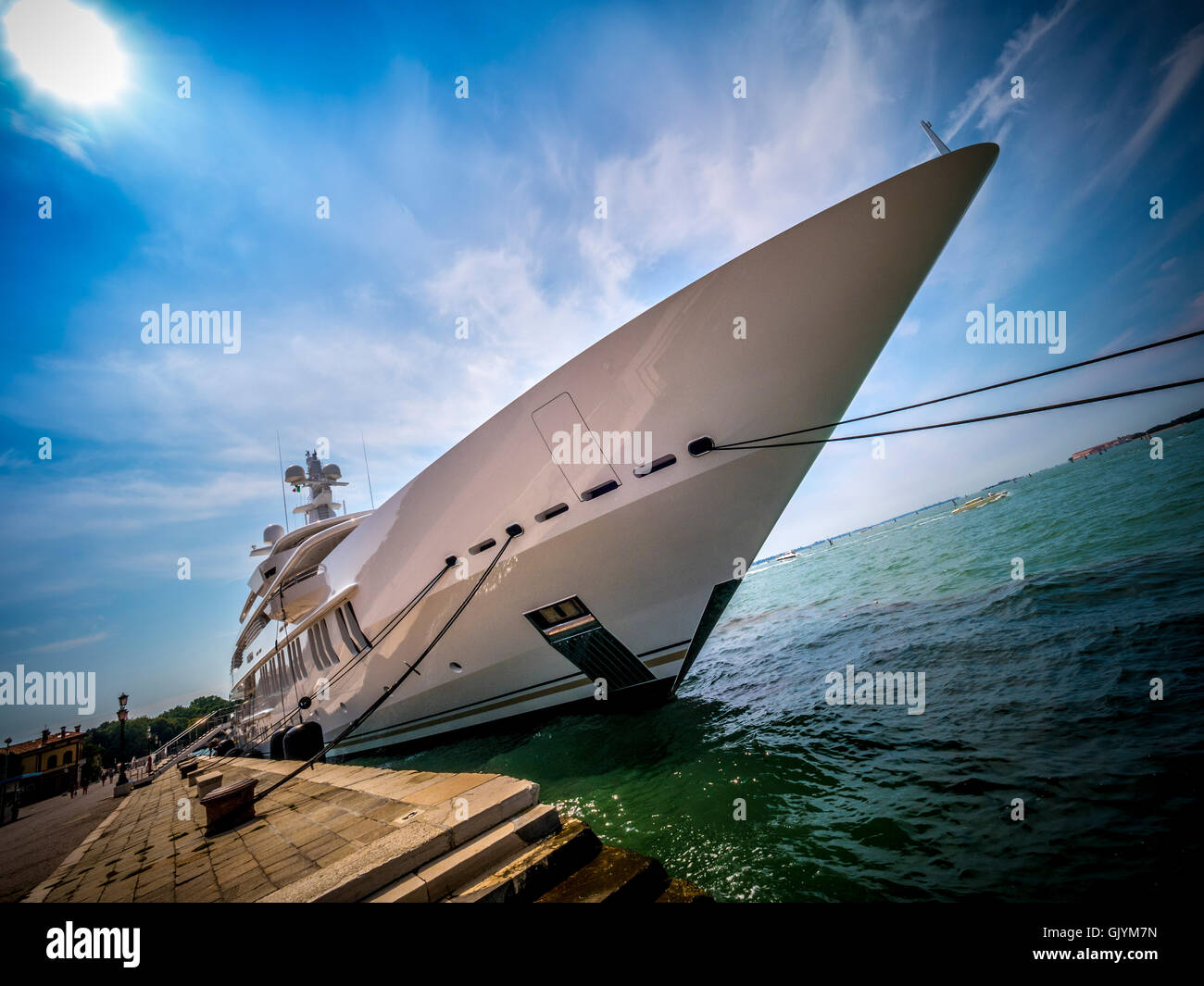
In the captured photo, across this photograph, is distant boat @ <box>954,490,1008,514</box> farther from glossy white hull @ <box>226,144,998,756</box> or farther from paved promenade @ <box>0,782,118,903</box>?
paved promenade @ <box>0,782,118,903</box>

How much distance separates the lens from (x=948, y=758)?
3914 millimetres

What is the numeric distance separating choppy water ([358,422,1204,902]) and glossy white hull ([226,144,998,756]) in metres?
1.46

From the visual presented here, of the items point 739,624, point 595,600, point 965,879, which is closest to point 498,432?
point 595,600

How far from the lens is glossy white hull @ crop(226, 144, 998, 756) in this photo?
14.4 feet

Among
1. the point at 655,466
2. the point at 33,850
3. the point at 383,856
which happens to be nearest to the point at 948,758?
the point at 655,466

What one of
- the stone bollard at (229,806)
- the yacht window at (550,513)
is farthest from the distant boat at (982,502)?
the stone bollard at (229,806)

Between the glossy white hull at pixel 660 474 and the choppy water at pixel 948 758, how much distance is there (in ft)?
4.80

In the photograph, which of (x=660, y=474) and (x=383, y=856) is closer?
(x=383, y=856)

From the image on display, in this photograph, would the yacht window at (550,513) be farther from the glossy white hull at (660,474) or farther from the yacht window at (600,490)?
the yacht window at (600,490)

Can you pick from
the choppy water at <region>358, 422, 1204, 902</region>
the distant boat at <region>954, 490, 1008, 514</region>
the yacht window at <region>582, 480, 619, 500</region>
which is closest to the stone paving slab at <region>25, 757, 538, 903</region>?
the choppy water at <region>358, 422, 1204, 902</region>

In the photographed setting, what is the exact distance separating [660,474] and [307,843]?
4614 millimetres

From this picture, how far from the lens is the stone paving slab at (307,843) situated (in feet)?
7.27

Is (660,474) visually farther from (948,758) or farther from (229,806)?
(229,806)

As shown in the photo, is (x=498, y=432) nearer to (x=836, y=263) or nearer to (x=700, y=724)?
(x=836, y=263)
